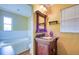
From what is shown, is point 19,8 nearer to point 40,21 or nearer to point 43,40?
point 40,21

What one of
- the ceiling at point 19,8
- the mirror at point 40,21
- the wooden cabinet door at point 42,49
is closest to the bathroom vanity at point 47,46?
the wooden cabinet door at point 42,49

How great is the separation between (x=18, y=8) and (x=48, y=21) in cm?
49

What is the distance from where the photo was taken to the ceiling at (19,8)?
5.24 feet

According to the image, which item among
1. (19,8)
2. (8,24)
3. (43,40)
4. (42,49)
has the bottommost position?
(42,49)

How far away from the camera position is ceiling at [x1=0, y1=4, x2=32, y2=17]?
1.60m

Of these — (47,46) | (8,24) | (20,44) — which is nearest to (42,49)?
(47,46)

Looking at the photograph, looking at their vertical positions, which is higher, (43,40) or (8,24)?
(8,24)

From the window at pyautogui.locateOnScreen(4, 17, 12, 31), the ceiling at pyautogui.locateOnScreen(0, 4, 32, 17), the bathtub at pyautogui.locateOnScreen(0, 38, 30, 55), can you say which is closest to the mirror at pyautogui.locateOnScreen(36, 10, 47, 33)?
the ceiling at pyautogui.locateOnScreen(0, 4, 32, 17)

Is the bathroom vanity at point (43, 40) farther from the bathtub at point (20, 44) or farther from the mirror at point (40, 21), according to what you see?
the bathtub at point (20, 44)

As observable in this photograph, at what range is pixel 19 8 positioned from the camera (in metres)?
1.63

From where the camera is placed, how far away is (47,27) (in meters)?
1.62

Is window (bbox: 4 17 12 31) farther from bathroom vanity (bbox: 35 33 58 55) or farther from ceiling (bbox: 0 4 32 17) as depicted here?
bathroom vanity (bbox: 35 33 58 55)

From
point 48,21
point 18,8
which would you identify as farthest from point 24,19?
point 48,21
